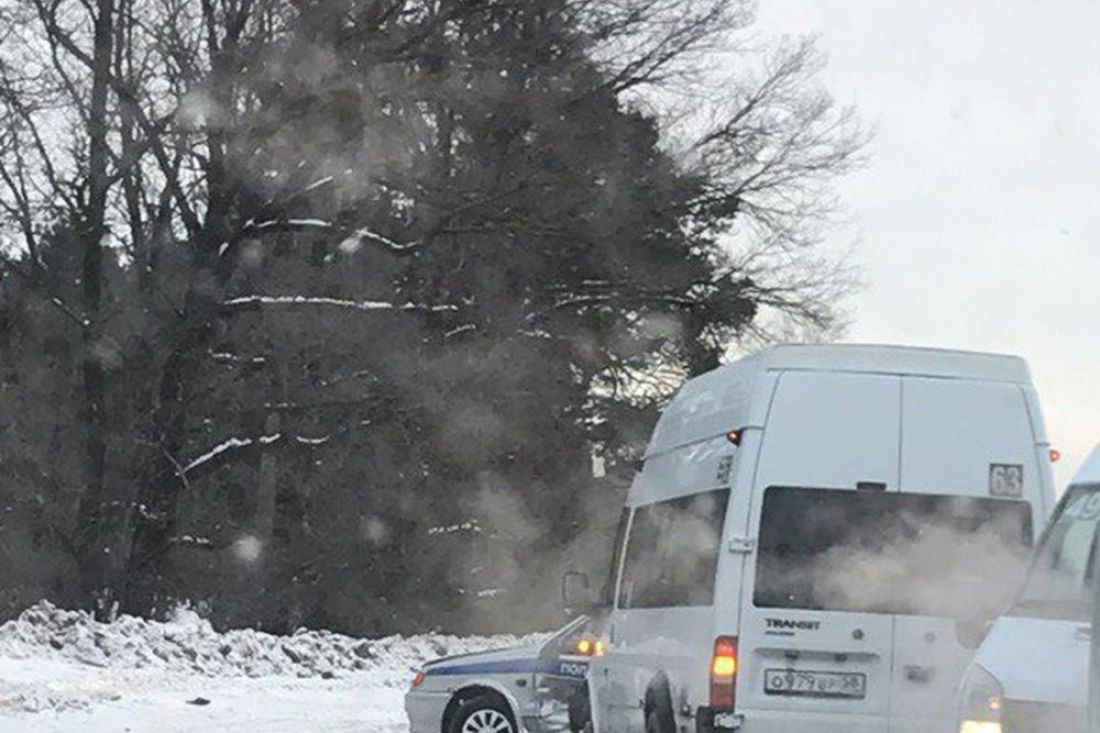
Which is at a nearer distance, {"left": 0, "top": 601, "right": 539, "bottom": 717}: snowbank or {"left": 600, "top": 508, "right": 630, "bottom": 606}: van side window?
{"left": 600, "top": 508, "right": 630, "bottom": 606}: van side window

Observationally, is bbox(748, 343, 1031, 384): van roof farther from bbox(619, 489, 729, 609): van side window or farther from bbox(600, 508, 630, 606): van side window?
bbox(600, 508, 630, 606): van side window

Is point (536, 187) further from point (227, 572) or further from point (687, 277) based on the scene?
point (227, 572)

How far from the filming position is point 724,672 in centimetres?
1130

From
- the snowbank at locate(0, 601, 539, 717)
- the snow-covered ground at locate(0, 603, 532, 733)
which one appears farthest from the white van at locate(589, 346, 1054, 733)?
the snowbank at locate(0, 601, 539, 717)

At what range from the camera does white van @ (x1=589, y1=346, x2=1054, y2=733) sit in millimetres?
11297

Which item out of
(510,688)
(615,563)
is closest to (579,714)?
(510,688)

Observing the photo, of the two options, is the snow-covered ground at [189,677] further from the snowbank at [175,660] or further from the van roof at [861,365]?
the van roof at [861,365]

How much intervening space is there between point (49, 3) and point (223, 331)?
596cm

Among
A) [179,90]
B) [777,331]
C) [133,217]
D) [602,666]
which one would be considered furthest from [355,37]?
[602,666]

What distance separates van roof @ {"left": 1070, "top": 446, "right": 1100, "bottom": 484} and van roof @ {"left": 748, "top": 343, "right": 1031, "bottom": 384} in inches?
78.5

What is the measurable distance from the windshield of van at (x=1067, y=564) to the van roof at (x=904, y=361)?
190 cm

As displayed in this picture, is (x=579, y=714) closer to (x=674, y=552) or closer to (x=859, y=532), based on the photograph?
(x=674, y=552)

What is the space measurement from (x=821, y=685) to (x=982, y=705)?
123 inches

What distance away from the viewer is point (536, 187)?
35.3 metres
